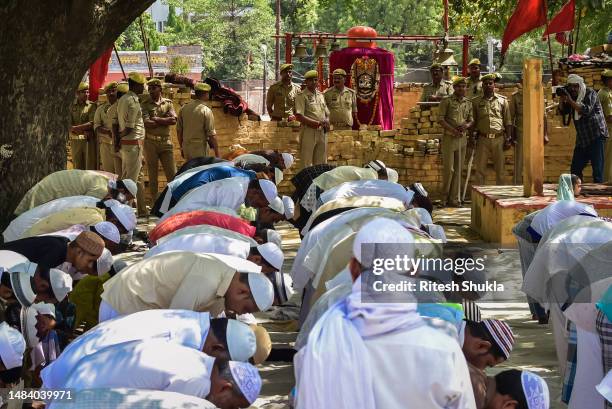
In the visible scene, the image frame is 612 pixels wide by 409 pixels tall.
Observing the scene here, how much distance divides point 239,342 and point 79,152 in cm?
1039

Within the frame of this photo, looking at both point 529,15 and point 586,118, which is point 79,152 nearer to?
point 529,15

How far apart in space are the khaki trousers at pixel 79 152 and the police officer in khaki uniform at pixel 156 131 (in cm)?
99

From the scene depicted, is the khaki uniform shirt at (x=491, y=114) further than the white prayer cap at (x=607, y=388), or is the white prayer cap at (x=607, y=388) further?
the khaki uniform shirt at (x=491, y=114)

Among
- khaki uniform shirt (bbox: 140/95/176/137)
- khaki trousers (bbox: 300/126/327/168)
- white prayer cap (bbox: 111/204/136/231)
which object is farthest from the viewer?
khaki trousers (bbox: 300/126/327/168)

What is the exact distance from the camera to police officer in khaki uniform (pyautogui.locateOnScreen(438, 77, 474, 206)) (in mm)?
14820

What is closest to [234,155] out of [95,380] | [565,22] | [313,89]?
[313,89]

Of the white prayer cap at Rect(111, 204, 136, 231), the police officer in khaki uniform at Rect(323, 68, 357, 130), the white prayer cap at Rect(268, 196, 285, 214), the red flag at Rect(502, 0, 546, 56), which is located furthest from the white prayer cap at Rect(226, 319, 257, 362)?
the police officer in khaki uniform at Rect(323, 68, 357, 130)

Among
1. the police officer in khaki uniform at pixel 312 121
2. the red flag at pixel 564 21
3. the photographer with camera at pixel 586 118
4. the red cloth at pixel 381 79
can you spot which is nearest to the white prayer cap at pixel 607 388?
the photographer with camera at pixel 586 118

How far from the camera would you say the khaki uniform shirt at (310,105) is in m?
14.9

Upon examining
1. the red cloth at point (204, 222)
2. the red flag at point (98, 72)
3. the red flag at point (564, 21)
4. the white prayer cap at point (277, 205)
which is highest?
the red flag at point (564, 21)

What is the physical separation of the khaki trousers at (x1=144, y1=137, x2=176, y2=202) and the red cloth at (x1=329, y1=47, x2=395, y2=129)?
20.6ft

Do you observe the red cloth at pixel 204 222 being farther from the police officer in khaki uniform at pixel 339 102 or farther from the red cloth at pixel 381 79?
the red cloth at pixel 381 79

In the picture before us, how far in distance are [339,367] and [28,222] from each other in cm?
470

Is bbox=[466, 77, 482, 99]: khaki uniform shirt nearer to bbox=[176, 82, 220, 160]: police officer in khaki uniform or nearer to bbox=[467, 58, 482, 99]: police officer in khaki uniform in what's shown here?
bbox=[467, 58, 482, 99]: police officer in khaki uniform
